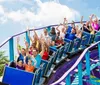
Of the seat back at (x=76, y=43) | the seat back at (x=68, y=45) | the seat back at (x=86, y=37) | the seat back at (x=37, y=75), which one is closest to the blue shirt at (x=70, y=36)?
the seat back at (x=76, y=43)

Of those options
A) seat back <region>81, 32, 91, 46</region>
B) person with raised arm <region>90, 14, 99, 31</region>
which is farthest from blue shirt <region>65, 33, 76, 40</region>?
person with raised arm <region>90, 14, 99, 31</region>

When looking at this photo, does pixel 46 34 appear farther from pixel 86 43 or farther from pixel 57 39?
pixel 86 43

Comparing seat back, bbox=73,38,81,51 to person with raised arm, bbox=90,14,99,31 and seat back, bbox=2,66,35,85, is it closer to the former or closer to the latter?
person with raised arm, bbox=90,14,99,31

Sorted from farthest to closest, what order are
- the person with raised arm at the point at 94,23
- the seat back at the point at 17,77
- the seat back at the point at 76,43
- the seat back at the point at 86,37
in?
the person with raised arm at the point at 94,23, the seat back at the point at 86,37, the seat back at the point at 76,43, the seat back at the point at 17,77

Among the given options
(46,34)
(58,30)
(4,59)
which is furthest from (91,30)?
(4,59)

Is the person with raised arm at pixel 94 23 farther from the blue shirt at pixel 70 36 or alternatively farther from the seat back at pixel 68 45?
the seat back at pixel 68 45

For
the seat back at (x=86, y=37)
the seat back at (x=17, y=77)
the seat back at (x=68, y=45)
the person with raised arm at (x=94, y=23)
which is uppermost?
the person with raised arm at (x=94, y=23)

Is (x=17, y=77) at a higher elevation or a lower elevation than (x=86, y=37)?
lower

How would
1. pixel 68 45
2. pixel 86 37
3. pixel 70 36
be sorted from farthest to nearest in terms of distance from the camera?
pixel 86 37 < pixel 70 36 < pixel 68 45

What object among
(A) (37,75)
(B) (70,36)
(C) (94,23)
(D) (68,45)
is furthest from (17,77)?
(C) (94,23)

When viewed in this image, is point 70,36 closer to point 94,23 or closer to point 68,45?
point 68,45

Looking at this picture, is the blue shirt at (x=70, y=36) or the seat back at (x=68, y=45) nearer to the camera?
the seat back at (x=68, y=45)

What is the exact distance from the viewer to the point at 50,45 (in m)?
9.73

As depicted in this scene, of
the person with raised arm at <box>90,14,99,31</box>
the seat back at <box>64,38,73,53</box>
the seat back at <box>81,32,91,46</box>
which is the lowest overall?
the seat back at <box>64,38,73,53</box>
